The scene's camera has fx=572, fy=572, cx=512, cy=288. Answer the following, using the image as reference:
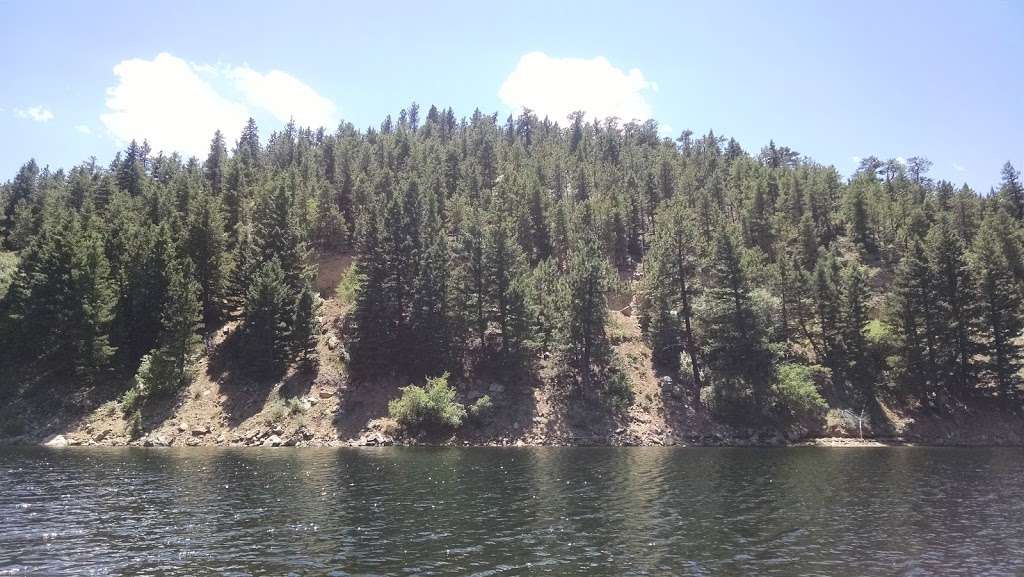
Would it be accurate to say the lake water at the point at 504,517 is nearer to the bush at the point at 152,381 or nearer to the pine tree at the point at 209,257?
the bush at the point at 152,381

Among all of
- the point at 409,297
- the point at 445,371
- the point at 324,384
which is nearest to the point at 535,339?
the point at 445,371

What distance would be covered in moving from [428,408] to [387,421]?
16.5 ft

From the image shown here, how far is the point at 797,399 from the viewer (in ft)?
191

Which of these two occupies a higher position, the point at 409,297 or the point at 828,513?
the point at 409,297

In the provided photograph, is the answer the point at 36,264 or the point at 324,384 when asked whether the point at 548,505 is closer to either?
the point at 324,384

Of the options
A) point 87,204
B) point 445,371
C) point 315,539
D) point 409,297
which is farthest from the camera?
point 87,204

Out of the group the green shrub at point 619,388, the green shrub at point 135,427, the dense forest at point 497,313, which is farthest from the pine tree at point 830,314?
the green shrub at point 135,427

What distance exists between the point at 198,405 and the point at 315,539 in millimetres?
44579

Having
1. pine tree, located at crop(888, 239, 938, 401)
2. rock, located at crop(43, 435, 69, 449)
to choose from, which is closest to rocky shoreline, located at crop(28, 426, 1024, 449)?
rock, located at crop(43, 435, 69, 449)

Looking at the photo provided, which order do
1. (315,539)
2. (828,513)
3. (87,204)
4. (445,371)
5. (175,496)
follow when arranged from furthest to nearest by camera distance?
(87,204) < (445,371) < (175,496) < (828,513) < (315,539)

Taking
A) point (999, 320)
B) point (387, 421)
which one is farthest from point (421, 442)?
point (999, 320)

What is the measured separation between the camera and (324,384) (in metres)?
61.4

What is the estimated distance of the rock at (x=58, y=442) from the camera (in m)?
50.0

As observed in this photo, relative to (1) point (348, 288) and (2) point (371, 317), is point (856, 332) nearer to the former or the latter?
(2) point (371, 317)
